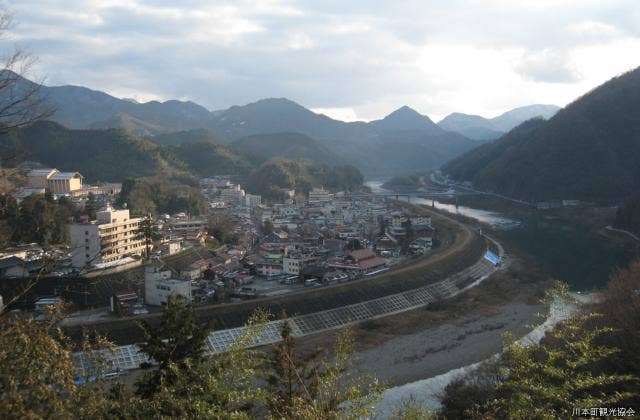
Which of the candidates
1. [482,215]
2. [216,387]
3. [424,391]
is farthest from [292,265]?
[482,215]

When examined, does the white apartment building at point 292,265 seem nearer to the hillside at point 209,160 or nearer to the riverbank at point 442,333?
the riverbank at point 442,333

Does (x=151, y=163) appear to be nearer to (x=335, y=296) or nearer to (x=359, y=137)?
(x=335, y=296)

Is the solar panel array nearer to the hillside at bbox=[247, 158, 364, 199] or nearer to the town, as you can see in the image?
the town

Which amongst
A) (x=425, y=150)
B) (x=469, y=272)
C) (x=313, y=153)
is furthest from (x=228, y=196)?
(x=425, y=150)

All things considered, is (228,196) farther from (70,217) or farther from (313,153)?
(313,153)

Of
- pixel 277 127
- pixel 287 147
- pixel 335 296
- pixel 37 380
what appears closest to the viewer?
pixel 37 380

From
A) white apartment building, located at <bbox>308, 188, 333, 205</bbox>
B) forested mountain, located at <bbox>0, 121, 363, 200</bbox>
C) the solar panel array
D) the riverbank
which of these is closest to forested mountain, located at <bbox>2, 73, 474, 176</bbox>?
forested mountain, located at <bbox>0, 121, 363, 200</bbox>

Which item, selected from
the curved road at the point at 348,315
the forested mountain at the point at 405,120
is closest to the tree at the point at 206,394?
the curved road at the point at 348,315
